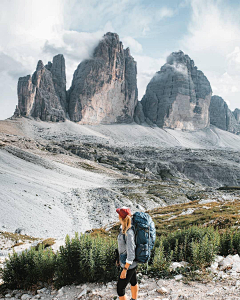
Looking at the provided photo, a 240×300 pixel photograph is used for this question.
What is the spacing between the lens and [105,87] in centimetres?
17100

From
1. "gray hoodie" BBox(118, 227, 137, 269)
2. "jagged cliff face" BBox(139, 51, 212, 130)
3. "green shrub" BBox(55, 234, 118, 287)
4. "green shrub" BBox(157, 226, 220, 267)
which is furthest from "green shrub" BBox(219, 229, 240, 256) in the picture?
"jagged cliff face" BBox(139, 51, 212, 130)

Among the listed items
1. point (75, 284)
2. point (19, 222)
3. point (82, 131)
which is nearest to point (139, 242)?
point (75, 284)

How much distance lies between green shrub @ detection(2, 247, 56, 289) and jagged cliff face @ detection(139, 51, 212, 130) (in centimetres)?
A: 17855

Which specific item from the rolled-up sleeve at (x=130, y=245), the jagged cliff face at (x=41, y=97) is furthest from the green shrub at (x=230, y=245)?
the jagged cliff face at (x=41, y=97)

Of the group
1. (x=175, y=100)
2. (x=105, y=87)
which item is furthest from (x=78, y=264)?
(x=175, y=100)

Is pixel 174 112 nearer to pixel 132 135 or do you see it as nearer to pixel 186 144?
pixel 186 144

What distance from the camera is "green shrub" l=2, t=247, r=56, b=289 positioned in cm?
632

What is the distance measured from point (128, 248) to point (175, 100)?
189 meters

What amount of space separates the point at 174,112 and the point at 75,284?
617 feet

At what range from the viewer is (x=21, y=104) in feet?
478

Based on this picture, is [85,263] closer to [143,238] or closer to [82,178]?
[143,238]

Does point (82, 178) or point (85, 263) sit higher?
point (85, 263)

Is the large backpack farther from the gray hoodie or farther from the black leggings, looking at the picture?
the black leggings

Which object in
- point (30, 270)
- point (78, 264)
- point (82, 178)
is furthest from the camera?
point (82, 178)
